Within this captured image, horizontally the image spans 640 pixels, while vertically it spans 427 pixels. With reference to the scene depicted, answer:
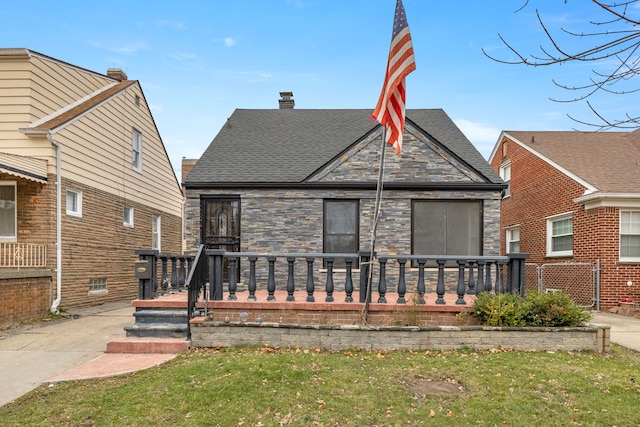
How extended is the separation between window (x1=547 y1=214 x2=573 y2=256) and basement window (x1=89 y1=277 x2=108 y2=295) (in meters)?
14.5

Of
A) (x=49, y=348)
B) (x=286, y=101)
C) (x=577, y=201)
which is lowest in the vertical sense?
(x=49, y=348)

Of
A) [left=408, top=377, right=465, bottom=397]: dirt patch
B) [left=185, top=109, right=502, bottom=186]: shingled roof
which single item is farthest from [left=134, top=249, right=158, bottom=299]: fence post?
[left=408, top=377, right=465, bottom=397]: dirt patch

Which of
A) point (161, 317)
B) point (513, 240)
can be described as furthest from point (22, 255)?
point (513, 240)

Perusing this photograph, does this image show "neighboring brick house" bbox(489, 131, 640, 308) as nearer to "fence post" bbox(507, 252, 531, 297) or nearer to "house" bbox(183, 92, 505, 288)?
"house" bbox(183, 92, 505, 288)

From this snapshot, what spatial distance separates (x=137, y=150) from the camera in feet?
47.2

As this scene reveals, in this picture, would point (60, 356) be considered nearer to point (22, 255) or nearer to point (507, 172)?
point (22, 255)

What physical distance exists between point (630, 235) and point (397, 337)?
9.21 meters

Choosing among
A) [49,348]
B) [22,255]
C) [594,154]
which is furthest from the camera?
[594,154]

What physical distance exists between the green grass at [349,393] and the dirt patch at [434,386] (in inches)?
0.5

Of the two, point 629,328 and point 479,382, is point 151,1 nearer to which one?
point 479,382

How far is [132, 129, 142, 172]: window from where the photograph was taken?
46.6 feet

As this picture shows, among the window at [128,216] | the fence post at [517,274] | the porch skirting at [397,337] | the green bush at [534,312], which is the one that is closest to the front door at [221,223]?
the porch skirting at [397,337]

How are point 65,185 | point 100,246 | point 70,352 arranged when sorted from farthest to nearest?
1. point 100,246
2. point 65,185
3. point 70,352

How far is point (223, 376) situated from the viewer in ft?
15.4
